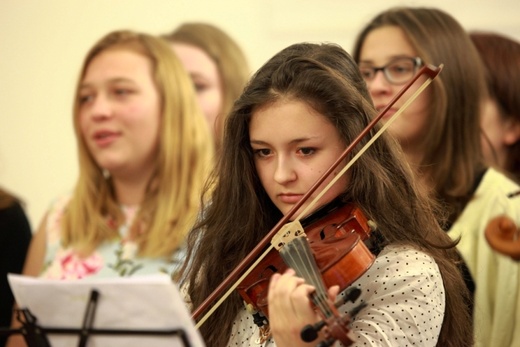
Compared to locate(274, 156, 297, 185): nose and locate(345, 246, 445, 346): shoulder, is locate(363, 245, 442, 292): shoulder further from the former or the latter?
locate(274, 156, 297, 185): nose

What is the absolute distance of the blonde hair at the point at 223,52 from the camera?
2934mm

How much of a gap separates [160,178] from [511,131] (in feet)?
3.20

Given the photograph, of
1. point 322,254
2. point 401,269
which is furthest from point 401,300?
point 322,254

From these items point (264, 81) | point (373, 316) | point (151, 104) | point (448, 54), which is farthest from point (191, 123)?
point (373, 316)

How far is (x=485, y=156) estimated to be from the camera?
8.01 feet

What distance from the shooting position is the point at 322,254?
139 centimetres

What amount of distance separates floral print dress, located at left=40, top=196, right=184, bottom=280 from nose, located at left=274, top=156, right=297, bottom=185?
84cm

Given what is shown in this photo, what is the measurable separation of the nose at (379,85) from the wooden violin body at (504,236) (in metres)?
0.57

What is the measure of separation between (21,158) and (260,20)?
1082 millimetres

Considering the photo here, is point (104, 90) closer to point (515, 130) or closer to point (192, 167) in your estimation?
point (192, 167)

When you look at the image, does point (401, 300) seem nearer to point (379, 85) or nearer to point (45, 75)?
point (379, 85)

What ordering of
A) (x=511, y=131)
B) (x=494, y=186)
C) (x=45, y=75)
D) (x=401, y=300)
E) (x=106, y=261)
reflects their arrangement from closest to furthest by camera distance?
(x=401, y=300) → (x=494, y=186) → (x=106, y=261) → (x=511, y=131) → (x=45, y=75)

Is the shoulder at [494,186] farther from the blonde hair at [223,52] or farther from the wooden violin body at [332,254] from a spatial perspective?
the blonde hair at [223,52]

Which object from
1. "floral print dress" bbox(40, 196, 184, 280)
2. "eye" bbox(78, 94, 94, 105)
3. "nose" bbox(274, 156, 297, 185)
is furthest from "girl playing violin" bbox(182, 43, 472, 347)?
"eye" bbox(78, 94, 94, 105)
